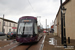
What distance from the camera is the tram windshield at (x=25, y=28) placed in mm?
10557

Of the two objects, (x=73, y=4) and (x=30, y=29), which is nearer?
(x=30, y=29)

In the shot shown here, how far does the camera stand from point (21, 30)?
1068 cm

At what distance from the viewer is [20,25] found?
35.8ft

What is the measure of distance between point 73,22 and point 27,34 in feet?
32.3

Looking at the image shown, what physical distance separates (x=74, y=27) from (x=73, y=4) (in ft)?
13.3

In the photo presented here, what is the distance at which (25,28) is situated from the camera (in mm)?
10664

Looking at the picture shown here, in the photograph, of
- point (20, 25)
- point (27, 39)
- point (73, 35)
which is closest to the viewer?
point (27, 39)

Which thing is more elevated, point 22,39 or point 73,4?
point 73,4

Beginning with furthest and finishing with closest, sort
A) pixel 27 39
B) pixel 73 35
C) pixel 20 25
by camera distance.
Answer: pixel 73 35, pixel 20 25, pixel 27 39

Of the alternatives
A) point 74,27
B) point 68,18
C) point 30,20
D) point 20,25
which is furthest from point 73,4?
point 20,25

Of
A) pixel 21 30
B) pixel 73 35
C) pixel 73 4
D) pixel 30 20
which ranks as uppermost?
pixel 73 4

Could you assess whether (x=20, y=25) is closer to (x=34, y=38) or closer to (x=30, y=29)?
(x=30, y=29)

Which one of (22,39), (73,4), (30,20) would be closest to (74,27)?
(73,4)

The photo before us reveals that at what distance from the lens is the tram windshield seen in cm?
1056
